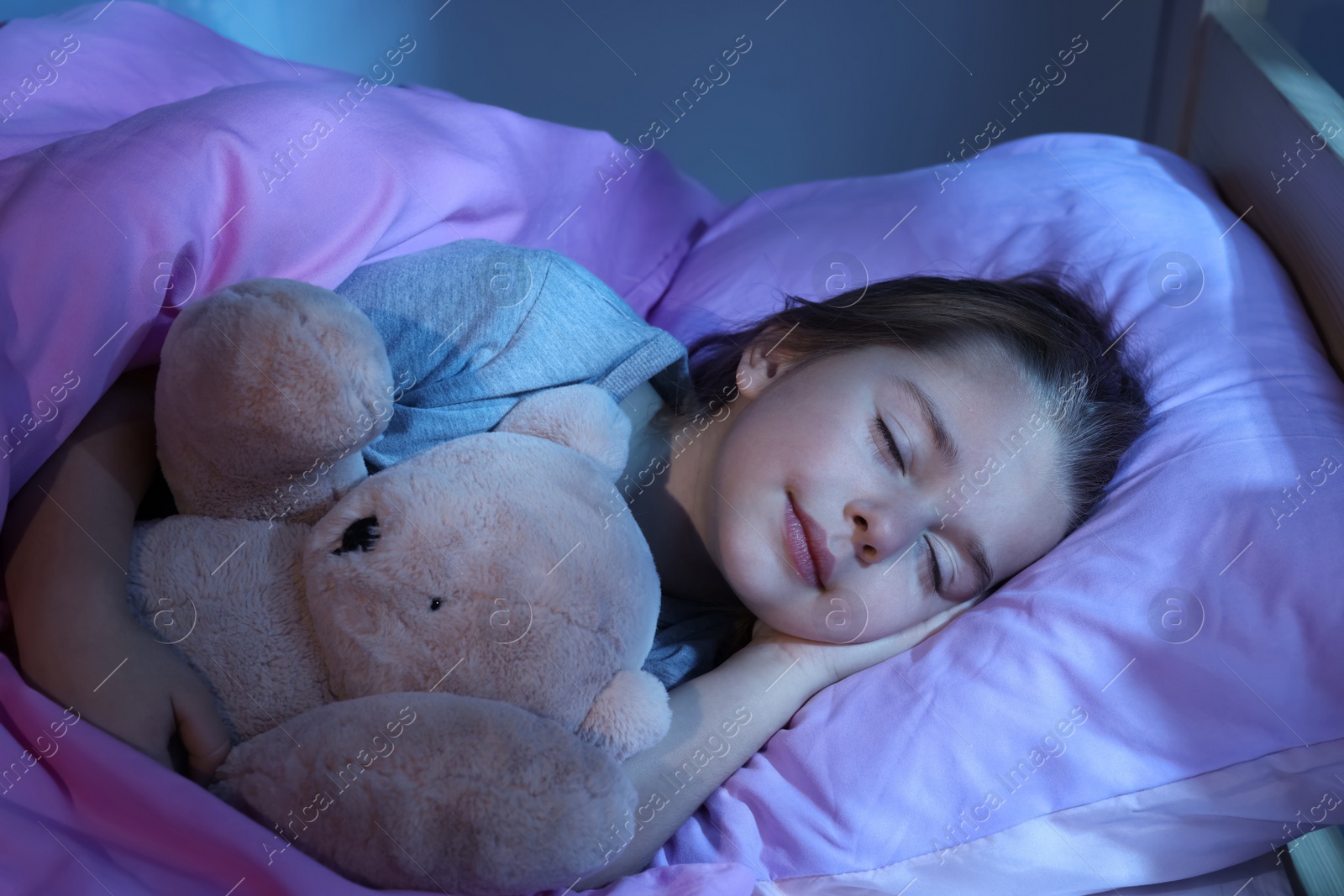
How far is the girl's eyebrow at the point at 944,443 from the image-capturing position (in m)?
0.87

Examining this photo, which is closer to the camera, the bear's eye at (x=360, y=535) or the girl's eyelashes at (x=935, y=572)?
the bear's eye at (x=360, y=535)

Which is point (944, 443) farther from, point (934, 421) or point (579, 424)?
point (579, 424)

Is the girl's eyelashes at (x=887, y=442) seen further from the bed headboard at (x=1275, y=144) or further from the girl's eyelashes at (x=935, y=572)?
the bed headboard at (x=1275, y=144)

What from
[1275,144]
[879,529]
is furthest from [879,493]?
[1275,144]

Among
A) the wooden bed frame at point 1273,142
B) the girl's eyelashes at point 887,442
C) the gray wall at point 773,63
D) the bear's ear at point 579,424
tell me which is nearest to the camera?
the bear's ear at point 579,424

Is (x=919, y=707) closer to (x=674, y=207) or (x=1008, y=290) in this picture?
(x=1008, y=290)

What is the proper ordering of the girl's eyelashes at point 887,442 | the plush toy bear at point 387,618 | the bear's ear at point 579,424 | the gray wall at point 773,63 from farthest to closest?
1. the gray wall at point 773,63
2. the girl's eyelashes at point 887,442
3. the bear's ear at point 579,424
4. the plush toy bear at point 387,618

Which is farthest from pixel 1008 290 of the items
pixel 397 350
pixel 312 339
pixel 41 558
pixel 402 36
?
pixel 402 36

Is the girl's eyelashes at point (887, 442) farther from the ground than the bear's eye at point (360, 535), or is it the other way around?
the bear's eye at point (360, 535)

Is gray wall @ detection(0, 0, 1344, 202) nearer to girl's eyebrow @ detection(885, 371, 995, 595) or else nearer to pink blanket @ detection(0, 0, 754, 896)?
pink blanket @ detection(0, 0, 754, 896)

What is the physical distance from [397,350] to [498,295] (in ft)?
0.33

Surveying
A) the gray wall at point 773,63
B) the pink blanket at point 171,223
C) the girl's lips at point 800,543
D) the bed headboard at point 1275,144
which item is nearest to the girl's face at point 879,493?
the girl's lips at point 800,543

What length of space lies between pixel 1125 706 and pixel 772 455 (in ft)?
1.15

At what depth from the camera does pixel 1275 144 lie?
116cm
